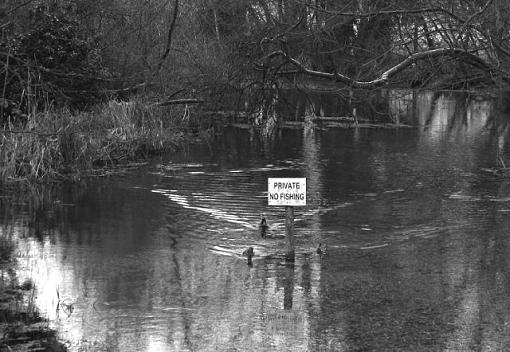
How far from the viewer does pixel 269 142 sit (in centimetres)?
2875

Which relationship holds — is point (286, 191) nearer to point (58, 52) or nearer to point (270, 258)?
point (270, 258)

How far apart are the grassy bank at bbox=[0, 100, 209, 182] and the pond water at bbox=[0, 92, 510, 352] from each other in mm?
849

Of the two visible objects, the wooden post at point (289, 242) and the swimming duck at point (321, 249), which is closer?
the wooden post at point (289, 242)

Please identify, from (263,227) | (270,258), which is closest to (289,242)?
(270,258)

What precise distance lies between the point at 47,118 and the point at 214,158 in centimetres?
591

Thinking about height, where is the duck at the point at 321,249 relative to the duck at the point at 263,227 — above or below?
below

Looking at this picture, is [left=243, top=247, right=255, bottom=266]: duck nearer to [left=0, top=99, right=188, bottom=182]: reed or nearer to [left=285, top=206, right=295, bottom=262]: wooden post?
[left=285, top=206, right=295, bottom=262]: wooden post

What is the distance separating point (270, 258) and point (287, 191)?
1303mm

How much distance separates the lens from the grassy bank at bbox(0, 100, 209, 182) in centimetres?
1884

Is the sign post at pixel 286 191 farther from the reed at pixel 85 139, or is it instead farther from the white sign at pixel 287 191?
the reed at pixel 85 139

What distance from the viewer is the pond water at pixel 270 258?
9219 mm

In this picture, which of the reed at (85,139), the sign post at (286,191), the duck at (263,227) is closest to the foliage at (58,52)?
the reed at (85,139)

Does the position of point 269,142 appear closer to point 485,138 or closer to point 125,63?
point 125,63

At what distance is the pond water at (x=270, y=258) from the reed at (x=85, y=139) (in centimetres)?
86
